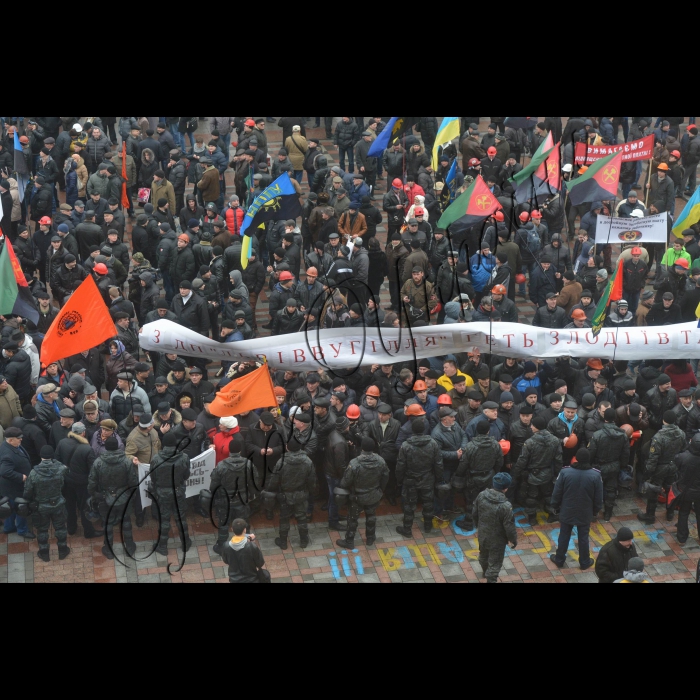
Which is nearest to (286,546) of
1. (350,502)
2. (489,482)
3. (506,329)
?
(350,502)

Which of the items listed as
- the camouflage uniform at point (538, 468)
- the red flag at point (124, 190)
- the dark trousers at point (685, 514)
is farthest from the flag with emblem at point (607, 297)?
the red flag at point (124, 190)

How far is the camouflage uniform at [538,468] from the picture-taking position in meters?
15.1

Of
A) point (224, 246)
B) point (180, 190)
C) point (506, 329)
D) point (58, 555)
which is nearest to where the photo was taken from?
point (58, 555)

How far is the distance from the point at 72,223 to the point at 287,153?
186 inches

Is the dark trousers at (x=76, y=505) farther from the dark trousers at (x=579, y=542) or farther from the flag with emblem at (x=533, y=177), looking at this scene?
the flag with emblem at (x=533, y=177)

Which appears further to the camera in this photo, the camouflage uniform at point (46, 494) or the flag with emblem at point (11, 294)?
the flag with emblem at point (11, 294)

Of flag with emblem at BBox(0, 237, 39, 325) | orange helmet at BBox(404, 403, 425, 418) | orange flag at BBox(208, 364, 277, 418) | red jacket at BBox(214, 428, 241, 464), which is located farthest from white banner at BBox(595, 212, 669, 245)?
flag with emblem at BBox(0, 237, 39, 325)

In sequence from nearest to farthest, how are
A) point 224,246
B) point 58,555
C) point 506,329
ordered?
point 58,555 → point 506,329 → point 224,246

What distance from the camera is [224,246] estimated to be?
1919 centimetres

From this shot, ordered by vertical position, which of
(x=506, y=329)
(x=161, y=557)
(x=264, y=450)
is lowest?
(x=161, y=557)

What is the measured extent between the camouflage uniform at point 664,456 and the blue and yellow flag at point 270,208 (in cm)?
639

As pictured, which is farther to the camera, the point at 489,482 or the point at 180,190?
the point at 180,190

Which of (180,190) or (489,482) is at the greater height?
(180,190)

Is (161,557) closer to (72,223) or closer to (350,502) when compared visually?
(350,502)
